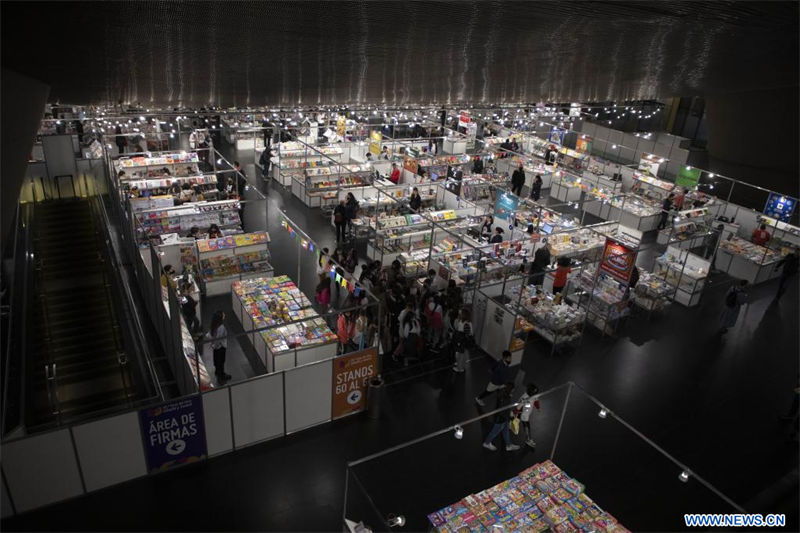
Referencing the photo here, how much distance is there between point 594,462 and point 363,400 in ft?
13.0

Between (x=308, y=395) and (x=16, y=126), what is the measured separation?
5.86m

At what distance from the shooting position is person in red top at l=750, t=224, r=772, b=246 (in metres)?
16.9

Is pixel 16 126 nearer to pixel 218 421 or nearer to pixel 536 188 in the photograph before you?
pixel 218 421

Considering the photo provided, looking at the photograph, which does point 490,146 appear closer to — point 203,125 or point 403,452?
point 203,125

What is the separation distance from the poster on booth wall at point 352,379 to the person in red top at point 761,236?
14.2 m

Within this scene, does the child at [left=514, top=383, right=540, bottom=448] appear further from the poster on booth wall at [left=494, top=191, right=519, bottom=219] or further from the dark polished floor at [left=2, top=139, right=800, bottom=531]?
the poster on booth wall at [left=494, top=191, right=519, bottom=219]

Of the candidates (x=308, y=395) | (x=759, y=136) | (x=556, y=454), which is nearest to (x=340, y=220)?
(x=308, y=395)

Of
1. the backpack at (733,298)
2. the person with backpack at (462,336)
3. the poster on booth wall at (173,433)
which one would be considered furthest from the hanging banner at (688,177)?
the poster on booth wall at (173,433)

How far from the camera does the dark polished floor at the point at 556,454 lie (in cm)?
749

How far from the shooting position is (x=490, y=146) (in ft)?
79.6

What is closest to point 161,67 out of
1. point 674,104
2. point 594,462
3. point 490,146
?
point 594,462

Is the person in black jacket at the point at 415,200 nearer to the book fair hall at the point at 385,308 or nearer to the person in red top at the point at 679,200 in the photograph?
the book fair hall at the point at 385,308

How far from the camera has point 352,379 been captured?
914cm

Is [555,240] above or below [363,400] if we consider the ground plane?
above
